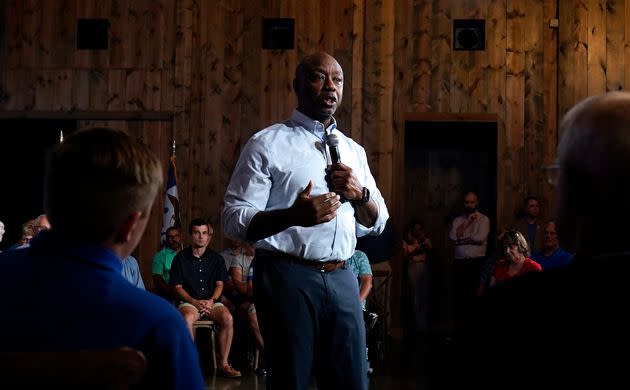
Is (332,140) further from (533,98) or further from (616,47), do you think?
(616,47)

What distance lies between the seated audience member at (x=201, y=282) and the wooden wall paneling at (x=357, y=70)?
2.60 meters

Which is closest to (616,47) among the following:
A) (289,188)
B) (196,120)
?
(196,120)

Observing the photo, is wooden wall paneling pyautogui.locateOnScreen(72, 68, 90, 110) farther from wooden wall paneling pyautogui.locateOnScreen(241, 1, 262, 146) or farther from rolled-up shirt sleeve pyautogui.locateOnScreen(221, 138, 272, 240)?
rolled-up shirt sleeve pyautogui.locateOnScreen(221, 138, 272, 240)

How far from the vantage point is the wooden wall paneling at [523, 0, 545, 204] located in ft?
30.3

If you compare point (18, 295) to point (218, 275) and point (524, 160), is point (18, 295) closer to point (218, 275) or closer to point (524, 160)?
point (218, 275)

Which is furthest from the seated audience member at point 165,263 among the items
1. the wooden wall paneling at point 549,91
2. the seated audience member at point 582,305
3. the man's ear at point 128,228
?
the seated audience member at point 582,305

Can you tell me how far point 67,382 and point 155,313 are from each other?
0.54 ft

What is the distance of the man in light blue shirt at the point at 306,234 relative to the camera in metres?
2.55

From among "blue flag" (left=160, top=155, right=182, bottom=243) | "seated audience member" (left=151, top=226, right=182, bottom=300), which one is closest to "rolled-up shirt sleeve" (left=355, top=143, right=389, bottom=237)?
"seated audience member" (left=151, top=226, right=182, bottom=300)

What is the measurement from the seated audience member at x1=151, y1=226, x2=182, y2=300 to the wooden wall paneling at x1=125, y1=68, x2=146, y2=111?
188 cm

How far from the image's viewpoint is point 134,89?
9375 mm

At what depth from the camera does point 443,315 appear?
10.3 meters

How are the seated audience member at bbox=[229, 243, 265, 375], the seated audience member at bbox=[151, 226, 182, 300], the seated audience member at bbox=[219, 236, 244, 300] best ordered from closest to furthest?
the seated audience member at bbox=[229, 243, 265, 375] → the seated audience member at bbox=[151, 226, 182, 300] → the seated audience member at bbox=[219, 236, 244, 300]

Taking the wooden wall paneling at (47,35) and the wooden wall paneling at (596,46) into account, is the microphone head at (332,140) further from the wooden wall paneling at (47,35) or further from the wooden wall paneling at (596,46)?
the wooden wall paneling at (47,35)
